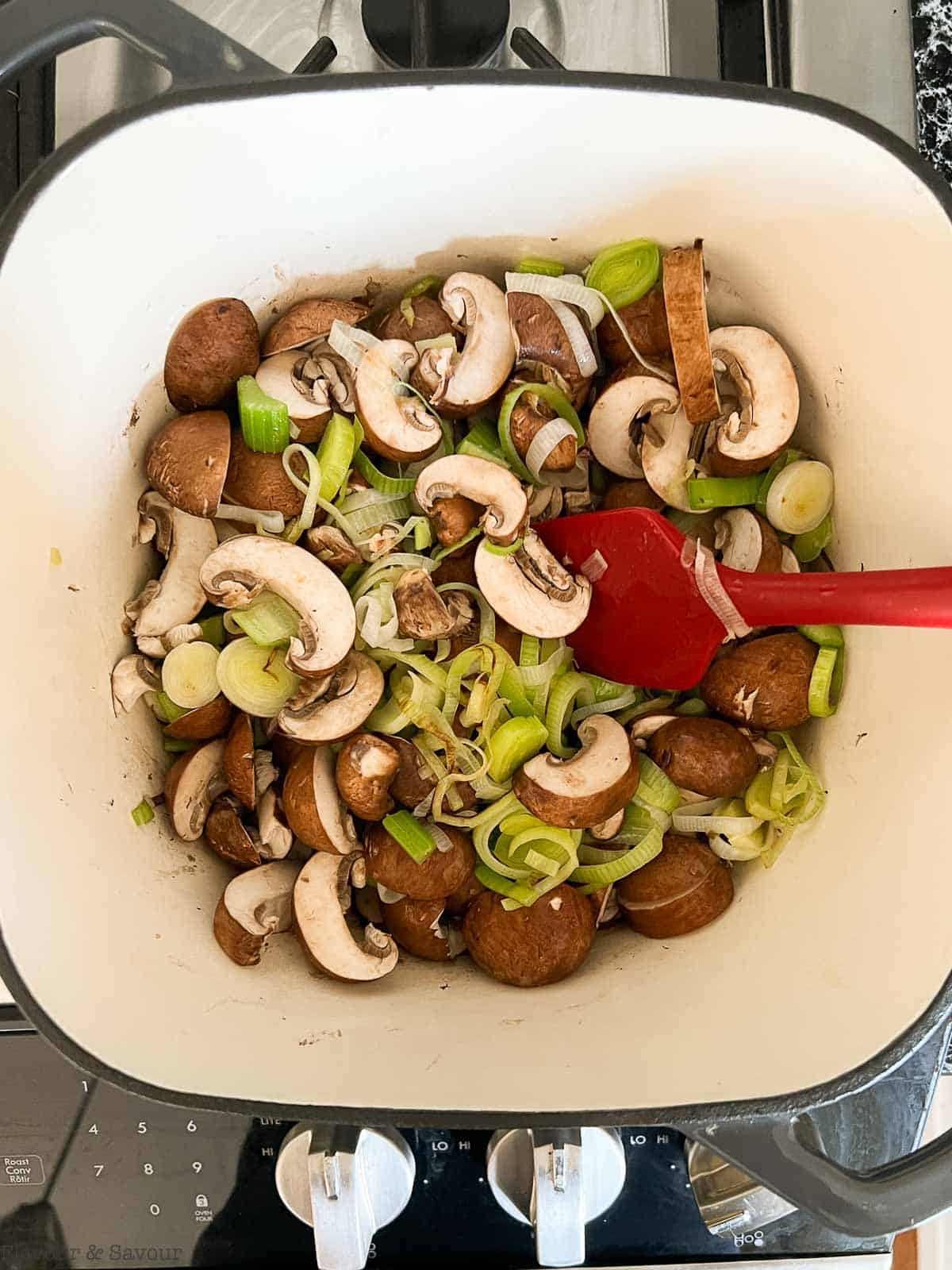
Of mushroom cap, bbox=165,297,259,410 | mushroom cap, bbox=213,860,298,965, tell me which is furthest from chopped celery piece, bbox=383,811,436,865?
mushroom cap, bbox=165,297,259,410

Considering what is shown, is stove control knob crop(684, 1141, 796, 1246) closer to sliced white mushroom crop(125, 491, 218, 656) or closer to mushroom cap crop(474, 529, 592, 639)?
mushroom cap crop(474, 529, 592, 639)

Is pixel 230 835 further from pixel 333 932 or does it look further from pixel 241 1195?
pixel 241 1195

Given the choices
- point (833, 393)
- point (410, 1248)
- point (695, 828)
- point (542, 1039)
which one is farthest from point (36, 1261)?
point (833, 393)

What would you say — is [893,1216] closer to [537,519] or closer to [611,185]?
[537,519]

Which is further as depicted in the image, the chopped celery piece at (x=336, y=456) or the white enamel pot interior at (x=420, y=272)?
the chopped celery piece at (x=336, y=456)

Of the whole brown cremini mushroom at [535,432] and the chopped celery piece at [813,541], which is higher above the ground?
the whole brown cremini mushroom at [535,432]

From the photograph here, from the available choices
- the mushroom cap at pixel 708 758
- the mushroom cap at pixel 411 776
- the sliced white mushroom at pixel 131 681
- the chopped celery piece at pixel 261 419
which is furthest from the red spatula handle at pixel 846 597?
the sliced white mushroom at pixel 131 681

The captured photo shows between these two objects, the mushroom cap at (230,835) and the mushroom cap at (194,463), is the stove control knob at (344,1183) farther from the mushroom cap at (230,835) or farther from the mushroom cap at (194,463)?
the mushroom cap at (194,463)
